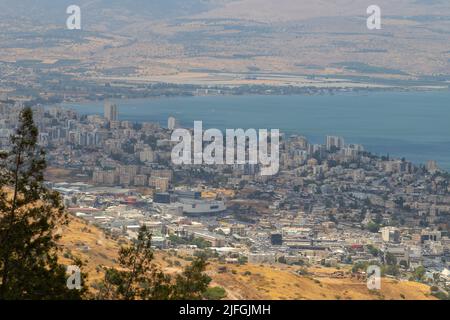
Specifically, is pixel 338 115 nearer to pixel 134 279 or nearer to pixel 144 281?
pixel 134 279

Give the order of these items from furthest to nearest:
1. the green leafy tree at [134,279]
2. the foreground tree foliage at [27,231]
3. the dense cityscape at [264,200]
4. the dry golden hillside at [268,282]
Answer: the dense cityscape at [264,200] → the dry golden hillside at [268,282] → the green leafy tree at [134,279] → the foreground tree foliage at [27,231]

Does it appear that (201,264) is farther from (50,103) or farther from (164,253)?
(50,103)

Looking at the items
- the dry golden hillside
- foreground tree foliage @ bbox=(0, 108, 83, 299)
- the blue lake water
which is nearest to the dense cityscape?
the dry golden hillside

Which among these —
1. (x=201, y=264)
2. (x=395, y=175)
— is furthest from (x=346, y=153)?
(x=201, y=264)

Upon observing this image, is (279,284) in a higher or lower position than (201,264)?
lower

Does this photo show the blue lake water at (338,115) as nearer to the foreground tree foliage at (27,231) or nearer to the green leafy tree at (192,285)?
the green leafy tree at (192,285)

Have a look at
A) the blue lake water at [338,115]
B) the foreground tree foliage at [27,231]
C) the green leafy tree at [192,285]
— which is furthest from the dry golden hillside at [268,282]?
the blue lake water at [338,115]
